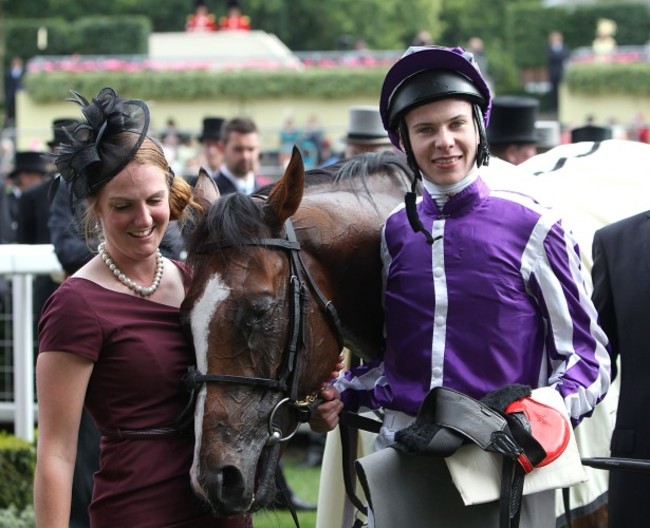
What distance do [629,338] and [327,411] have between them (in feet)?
3.08

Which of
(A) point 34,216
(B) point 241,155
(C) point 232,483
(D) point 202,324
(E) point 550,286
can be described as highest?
(B) point 241,155

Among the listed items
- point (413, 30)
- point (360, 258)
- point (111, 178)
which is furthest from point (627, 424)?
point (413, 30)

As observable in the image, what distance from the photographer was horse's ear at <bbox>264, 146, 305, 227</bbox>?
3189mm

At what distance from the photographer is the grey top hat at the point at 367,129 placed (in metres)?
7.11

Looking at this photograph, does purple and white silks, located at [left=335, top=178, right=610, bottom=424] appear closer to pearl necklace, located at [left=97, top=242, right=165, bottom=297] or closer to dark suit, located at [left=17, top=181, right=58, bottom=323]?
pearl necklace, located at [left=97, top=242, right=165, bottom=297]

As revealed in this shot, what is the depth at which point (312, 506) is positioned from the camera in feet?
22.6

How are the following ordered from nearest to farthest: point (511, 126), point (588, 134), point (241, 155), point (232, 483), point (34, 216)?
point (232, 483)
point (511, 126)
point (241, 155)
point (588, 134)
point (34, 216)

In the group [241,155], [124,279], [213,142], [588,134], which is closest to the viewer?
[124,279]

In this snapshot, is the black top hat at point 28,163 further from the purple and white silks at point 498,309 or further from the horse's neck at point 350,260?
the purple and white silks at point 498,309

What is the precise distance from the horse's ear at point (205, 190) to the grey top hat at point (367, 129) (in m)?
3.64

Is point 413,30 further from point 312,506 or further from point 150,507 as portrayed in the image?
point 150,507

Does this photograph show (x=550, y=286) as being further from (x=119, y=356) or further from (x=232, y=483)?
(x=119, y=356)

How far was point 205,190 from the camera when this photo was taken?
341 centimetres

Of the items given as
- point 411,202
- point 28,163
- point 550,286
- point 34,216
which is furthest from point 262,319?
point 28,163
